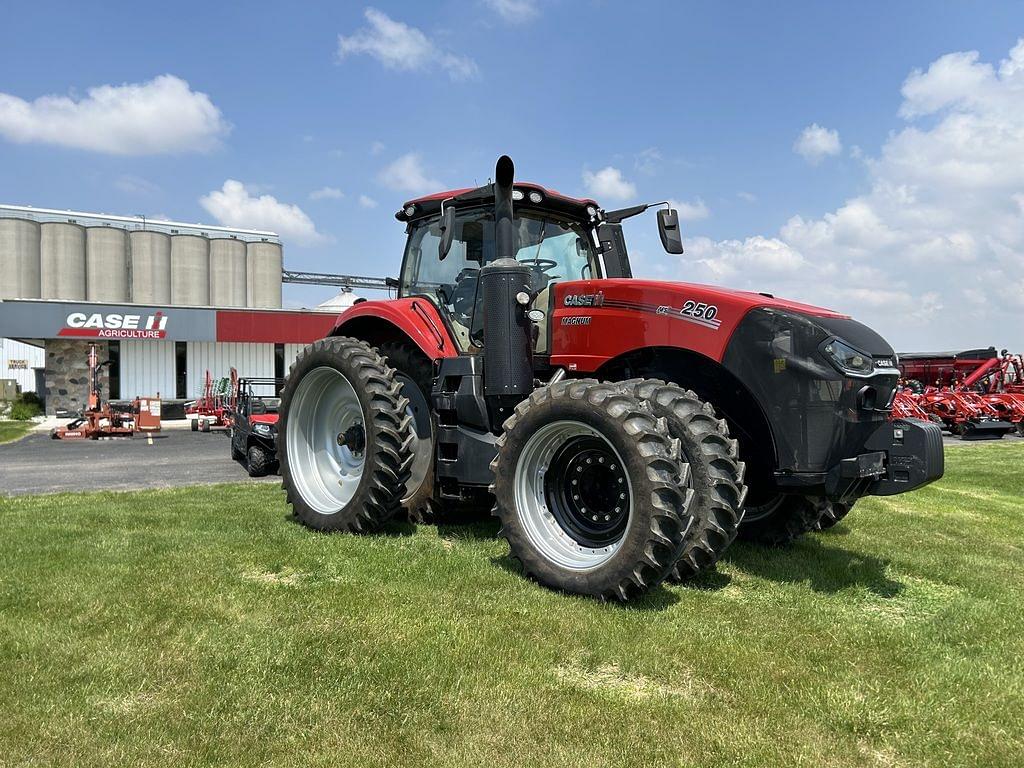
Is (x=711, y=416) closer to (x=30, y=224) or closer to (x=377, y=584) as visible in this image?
(x=377, y=584)

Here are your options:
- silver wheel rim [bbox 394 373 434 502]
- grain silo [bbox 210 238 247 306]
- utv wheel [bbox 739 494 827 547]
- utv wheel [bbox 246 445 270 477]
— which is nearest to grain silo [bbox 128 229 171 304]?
grain silo [bbox 210 238 247 306]

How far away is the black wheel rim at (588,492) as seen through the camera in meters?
4.44

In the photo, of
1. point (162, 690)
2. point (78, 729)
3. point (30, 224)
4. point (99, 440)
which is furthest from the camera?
point (30, 224)

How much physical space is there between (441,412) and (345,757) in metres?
3.39

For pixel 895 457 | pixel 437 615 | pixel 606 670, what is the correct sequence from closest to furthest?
pixel 606 670
pixel 437 615
pixel 895 457

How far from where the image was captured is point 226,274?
3694cm

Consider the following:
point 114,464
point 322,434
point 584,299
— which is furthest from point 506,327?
point 114,464

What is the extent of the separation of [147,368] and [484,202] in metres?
23.8

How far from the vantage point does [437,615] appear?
12.7 feet

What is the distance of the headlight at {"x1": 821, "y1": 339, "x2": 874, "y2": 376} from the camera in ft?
14.1

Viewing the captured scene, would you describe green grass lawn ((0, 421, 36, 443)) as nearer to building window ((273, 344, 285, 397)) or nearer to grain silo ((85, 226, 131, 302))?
building window ((273, 344, 285, 397))

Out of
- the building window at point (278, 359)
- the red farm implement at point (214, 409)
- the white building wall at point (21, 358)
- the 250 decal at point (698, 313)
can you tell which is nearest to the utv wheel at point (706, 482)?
the 250 decal at point (698, 313)

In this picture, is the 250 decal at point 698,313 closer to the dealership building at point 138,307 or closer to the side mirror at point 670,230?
the side mirror at point 670,230

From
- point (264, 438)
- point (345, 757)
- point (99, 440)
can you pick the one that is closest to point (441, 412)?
point (345, 757)
